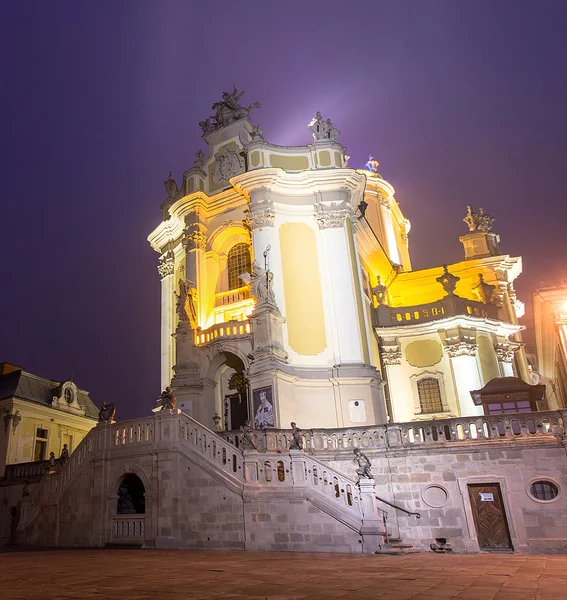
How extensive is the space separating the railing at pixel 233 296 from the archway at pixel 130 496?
11994mm

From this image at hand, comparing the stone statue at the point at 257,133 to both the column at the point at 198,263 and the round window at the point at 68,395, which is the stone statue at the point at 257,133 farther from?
the round window at the point at 68,395

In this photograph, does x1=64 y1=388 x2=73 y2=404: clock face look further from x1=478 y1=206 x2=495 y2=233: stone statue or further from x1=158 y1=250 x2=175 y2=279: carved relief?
x1=478 y1=206 x2=495 y2=233: stone statue

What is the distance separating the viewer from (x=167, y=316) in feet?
105

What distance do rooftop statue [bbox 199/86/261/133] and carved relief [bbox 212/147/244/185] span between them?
2397 millimetres

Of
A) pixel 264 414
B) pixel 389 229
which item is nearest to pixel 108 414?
pixel 264 414

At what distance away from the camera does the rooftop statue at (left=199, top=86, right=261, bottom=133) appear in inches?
1296

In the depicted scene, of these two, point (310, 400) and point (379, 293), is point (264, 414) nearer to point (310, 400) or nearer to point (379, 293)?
point (310, 400)

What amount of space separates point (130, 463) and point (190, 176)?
19.6 m

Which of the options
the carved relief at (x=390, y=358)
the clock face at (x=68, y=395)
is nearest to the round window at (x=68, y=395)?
the clock face at (x=68, y=395)

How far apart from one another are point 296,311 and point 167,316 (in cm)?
975

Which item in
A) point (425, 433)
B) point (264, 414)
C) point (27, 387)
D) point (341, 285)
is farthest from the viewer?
point (27, 387)

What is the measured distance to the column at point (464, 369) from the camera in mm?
28781

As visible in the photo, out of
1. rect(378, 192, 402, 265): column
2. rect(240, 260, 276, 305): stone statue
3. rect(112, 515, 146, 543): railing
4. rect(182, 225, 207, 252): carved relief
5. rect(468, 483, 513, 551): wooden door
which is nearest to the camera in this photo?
rect(468, 483, 513, 551): wooden door

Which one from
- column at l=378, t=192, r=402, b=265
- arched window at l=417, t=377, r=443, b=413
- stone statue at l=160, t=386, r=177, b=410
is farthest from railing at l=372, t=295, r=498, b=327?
stone statue at l=160, t=386, r=177, b=410
